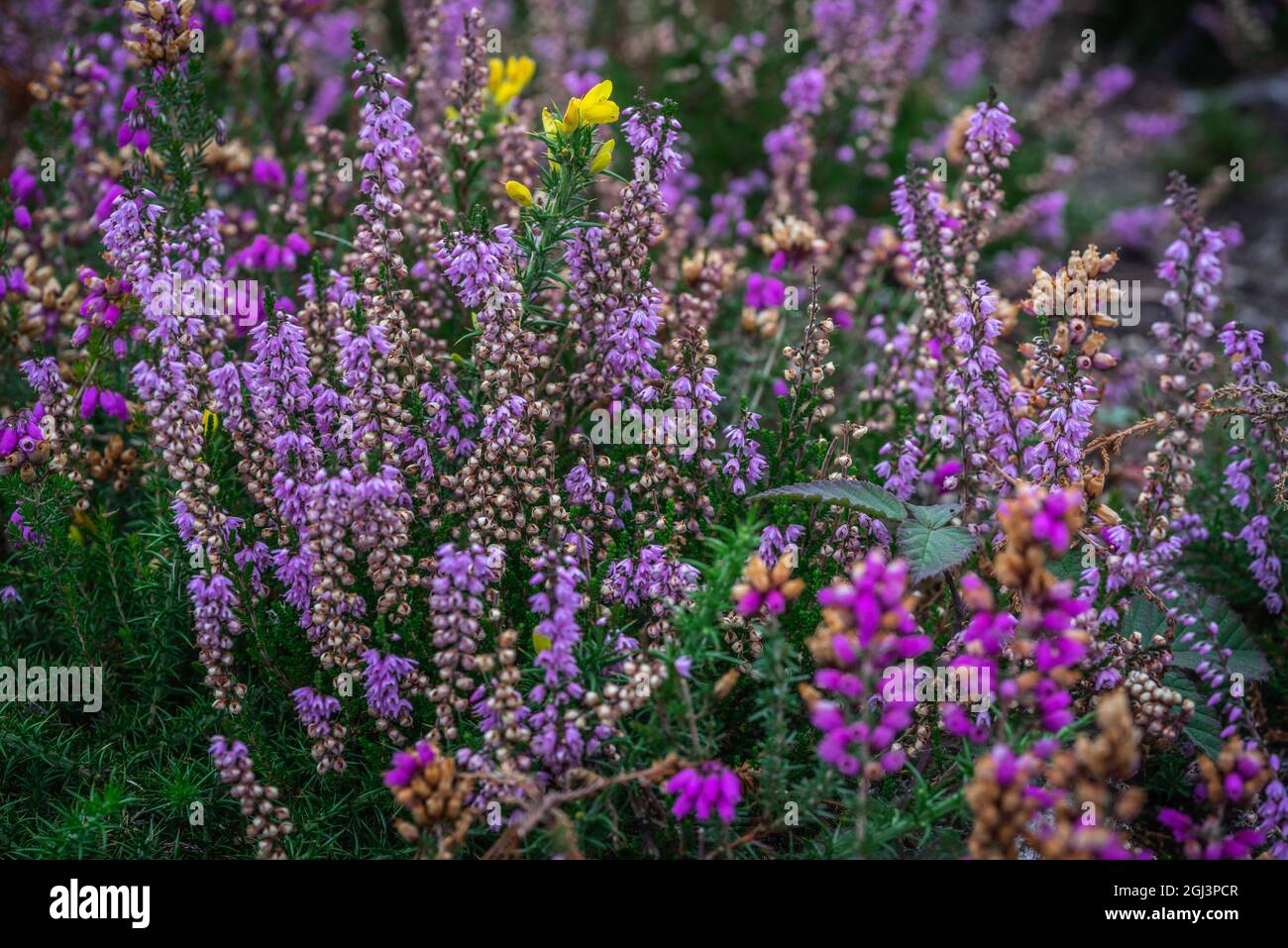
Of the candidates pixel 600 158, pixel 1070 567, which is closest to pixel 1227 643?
pixel 1070 567

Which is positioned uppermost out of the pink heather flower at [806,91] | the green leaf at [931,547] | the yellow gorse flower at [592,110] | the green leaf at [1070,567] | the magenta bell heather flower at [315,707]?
the pink heather flower at [806,91]

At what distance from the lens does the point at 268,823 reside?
282 centimetres

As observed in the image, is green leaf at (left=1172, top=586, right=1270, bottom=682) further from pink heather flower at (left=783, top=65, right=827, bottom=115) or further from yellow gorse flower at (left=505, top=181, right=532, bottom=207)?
pink heather flower at (left=783, top=65, right=827, bottom=115)

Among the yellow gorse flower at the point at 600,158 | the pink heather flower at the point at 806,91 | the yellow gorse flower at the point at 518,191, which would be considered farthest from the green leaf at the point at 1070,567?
the pink heather flower at the point at 806,91

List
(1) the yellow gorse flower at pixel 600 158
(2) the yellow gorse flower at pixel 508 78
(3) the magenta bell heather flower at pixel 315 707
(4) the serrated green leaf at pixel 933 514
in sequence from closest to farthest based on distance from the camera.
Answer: (3) the magenta bell heather flower at pixel 315 707 < (4) the serrated green leaf at pixel 933 514 < (1) the yellow gorse flower at pixel 600 158 < (2) the yellow gorse flower at pixel 508 78

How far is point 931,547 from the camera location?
9.77 feet

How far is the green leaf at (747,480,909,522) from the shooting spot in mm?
3068

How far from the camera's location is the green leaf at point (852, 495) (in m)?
3.07

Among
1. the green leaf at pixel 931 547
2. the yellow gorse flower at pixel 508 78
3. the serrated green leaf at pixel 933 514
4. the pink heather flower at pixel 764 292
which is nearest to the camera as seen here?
the green leaf at pixel 931 547

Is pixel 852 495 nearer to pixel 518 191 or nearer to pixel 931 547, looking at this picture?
pixel 931 547

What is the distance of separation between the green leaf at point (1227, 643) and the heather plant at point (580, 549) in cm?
2

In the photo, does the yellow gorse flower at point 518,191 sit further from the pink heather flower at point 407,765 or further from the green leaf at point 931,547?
the pink heather flower at point 407,765
